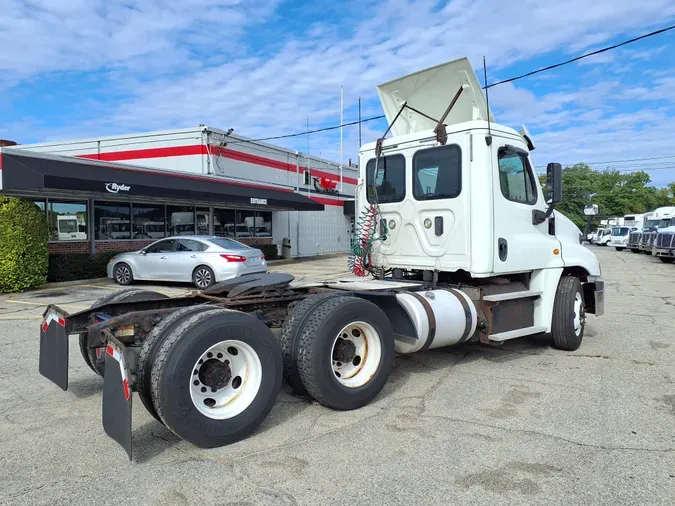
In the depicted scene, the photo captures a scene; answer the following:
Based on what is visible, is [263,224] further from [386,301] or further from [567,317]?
[386,301]

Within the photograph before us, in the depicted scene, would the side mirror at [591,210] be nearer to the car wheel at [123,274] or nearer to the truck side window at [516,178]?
the truck side window at [516,178]

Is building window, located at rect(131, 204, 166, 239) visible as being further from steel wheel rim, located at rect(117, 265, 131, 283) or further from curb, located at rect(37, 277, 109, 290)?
steel wheel rim, located at rect(117, 265, 131, 283)

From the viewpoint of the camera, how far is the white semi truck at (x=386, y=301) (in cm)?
363

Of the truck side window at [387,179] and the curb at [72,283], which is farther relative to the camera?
the curb at [72,283]

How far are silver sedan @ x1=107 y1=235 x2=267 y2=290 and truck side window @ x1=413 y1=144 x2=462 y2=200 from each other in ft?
26.7

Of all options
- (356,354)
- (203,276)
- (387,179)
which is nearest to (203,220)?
(203,276)

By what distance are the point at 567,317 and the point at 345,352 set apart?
10.9ft

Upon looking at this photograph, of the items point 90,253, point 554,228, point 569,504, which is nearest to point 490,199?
point 554,228

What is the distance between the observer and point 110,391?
348cm

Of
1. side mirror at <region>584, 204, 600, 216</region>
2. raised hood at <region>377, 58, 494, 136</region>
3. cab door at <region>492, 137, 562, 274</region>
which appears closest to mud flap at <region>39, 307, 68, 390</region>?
cab door at <region>492, 137, 562, 274</region>

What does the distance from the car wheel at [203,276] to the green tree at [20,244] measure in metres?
3.83

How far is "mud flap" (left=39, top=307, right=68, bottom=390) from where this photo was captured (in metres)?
4.35

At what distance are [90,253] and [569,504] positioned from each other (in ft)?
52.6

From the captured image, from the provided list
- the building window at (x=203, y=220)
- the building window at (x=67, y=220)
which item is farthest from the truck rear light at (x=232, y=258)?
the building window at (x=203, y=220)
